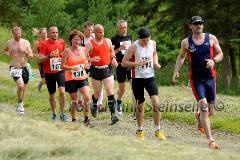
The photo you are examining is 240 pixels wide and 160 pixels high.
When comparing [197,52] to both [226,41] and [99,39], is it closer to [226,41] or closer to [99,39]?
[99,39]

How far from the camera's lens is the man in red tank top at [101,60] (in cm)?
1346

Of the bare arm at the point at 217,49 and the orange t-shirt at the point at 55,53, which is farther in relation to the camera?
the orange t-shirt at the point at 55,53

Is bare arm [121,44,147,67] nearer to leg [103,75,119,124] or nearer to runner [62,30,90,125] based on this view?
runner [62,30,90,125]

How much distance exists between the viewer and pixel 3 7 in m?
40.6

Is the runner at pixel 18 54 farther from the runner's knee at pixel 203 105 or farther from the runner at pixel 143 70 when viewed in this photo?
the runner's knee at pixel 203 105

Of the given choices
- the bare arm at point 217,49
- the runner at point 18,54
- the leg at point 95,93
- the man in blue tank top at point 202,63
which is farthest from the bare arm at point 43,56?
the bare arm at point 217,49

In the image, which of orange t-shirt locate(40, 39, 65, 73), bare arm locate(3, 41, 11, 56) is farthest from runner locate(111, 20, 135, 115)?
bare arm locate(3, 41, 11, 56)

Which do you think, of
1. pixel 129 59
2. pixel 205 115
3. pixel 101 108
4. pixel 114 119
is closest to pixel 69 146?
pixel 205 115

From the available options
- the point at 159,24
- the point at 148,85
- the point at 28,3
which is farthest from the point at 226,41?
the point at 28,3

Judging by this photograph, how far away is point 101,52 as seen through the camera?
13523 mm

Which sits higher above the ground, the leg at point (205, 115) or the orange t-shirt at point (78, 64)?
the orange t-shirt at point (78, 64)

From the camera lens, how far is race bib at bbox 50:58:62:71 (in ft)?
46.5

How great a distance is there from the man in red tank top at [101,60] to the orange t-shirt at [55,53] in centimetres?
91

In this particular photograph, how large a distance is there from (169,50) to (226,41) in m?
23.7
